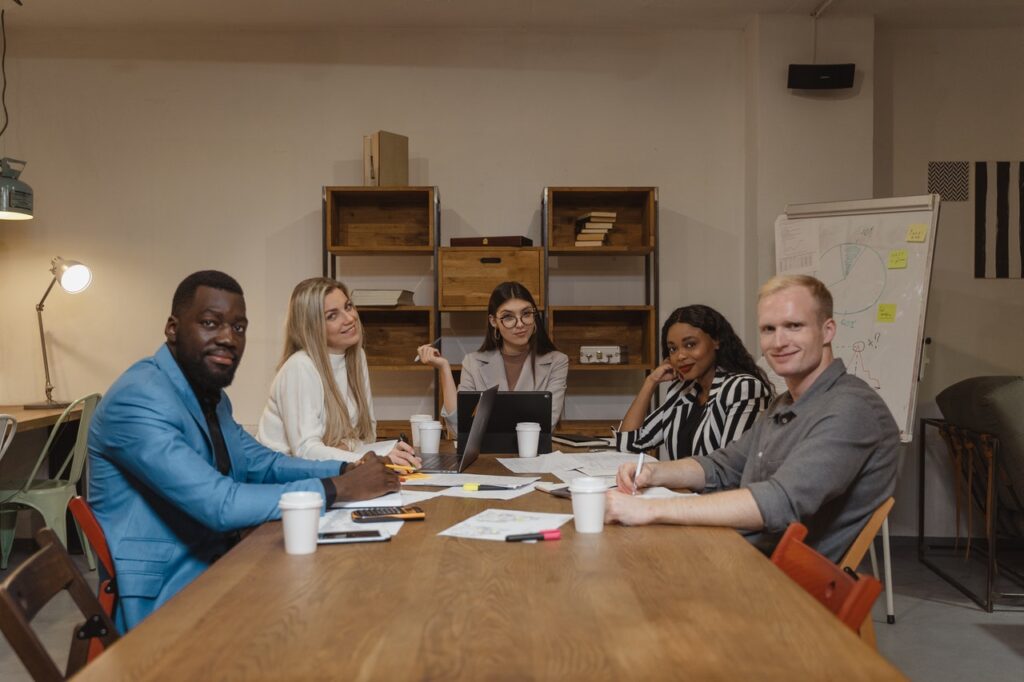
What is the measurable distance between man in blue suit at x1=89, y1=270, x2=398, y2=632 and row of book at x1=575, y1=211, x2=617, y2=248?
2.75m

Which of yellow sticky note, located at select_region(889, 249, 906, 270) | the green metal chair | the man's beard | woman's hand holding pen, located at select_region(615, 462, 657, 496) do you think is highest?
yellow sticky note, located at select_region(889, 249, 906, 270)

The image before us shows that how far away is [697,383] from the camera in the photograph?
342 cm

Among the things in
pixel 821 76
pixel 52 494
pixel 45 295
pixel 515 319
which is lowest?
pixel 52 494

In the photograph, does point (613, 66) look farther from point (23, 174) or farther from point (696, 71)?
point (23, 174)

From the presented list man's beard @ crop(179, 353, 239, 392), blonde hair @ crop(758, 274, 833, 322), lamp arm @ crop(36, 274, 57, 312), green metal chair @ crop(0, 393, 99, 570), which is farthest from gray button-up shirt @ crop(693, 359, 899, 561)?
lamp arm @ crop(36, 274, 57, 312)

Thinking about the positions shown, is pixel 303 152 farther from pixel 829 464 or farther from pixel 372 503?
pixel 829 464

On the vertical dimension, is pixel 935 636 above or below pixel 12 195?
below

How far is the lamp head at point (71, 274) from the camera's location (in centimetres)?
461

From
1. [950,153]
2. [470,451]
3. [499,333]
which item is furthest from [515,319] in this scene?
[950,153]

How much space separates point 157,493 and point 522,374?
2240 millimetres

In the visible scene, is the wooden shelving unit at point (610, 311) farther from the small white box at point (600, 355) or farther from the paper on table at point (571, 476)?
the paper on table at point (571, 476)

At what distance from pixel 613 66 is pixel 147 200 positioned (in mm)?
2850

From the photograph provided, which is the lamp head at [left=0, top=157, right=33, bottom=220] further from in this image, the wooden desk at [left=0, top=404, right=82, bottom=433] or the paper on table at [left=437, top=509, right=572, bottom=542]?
the paper on table at [left=437, top=509, right=572, bottom=542]

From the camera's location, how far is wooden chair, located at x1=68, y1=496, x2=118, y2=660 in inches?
72.5
